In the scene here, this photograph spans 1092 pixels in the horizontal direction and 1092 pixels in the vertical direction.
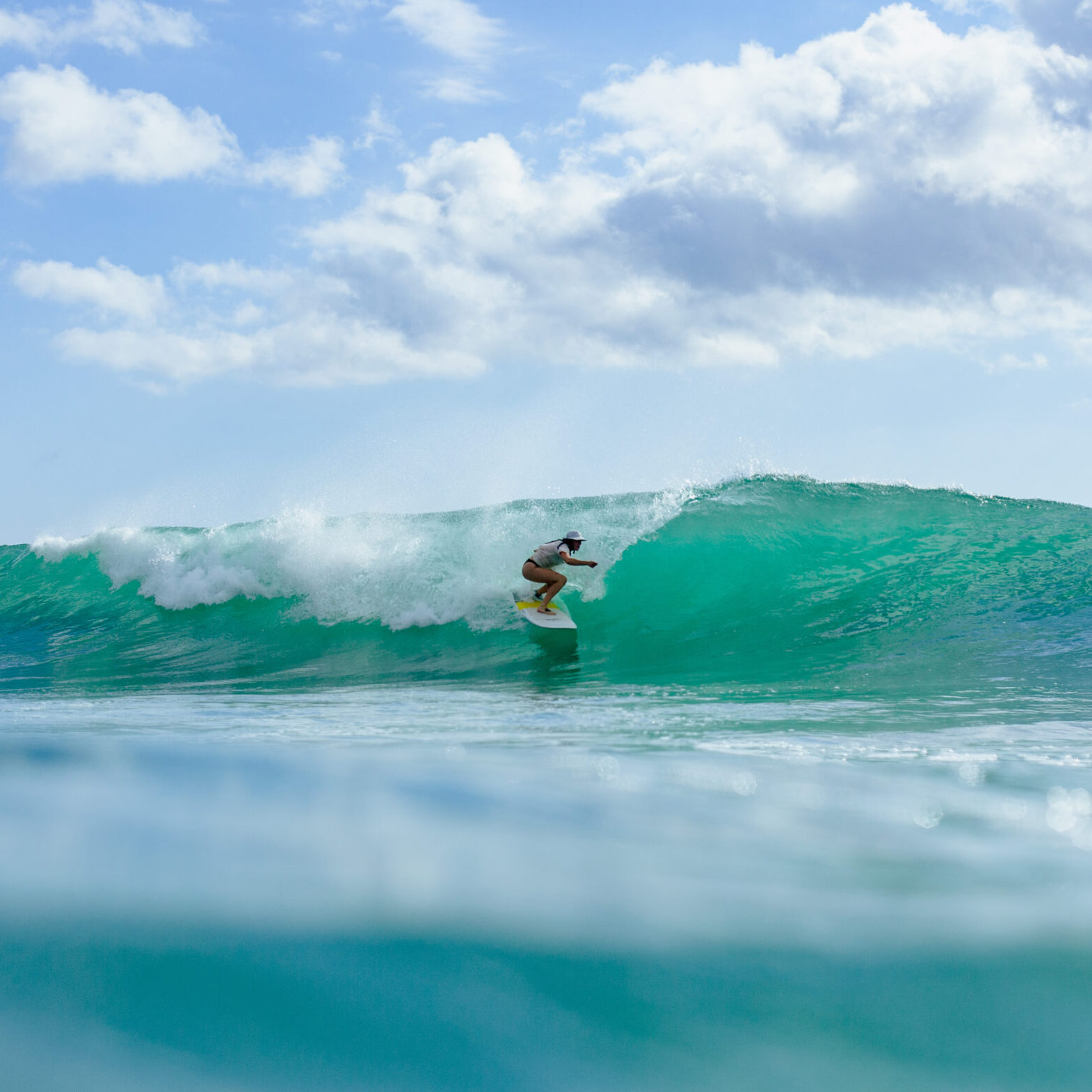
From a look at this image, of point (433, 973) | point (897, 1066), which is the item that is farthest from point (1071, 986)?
point (433, 973)

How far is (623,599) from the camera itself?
11344 mm

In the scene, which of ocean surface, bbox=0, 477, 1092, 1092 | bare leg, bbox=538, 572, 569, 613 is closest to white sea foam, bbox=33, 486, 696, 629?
bare leg, bbox=538, 572, 569, 613

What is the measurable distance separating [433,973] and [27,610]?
15571mm

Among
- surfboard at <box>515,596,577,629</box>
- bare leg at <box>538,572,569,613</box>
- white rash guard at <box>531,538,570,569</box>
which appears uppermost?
white rash guard at <box>531,538,570,569</box>

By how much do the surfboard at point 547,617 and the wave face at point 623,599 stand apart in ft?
0.54

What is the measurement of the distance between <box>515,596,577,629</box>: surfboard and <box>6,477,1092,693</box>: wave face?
6.5 inches

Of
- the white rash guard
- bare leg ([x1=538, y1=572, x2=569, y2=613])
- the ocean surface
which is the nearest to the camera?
the ocean surface

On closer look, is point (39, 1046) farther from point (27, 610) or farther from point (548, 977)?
point (27, 610)

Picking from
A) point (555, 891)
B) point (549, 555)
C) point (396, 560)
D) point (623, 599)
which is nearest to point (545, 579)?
point (549, 555)

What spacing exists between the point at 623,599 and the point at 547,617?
56.7 inches

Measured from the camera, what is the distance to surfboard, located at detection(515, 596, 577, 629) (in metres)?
10.2

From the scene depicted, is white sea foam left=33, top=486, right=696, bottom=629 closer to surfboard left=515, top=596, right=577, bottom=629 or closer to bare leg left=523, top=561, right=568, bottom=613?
surfboard left=515, top=596, right=577, bottom=629

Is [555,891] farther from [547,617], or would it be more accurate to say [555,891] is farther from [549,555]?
[547,617]

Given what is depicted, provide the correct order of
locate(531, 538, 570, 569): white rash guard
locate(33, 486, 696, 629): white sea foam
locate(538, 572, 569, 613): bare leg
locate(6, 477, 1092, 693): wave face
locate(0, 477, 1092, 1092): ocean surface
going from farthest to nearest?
locate(33, 486, 696, 629): white sea foam
locate(538, 572, 569, 613): bare leg
locate(531, 538, 570, 569): white rash guard
locate(6, 477, 1092, 693): wave face
locate(0, 477, 1092, 1092): ocean surface
